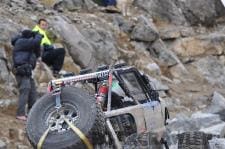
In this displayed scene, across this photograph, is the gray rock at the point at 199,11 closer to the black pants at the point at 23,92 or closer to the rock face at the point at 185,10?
the rock face at the point at 185,10

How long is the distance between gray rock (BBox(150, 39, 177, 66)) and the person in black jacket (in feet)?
29.5

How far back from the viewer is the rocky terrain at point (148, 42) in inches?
564

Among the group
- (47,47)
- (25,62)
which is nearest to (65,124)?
(25,62)

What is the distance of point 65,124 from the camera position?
7.48 m

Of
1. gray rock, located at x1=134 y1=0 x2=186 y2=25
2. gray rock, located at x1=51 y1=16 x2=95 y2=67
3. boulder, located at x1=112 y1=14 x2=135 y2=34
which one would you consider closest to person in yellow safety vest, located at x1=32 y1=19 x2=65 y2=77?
gray rock, located at x1=51 y1=16 x2=95 y2=67

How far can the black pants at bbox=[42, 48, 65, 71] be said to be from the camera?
41.2 ft

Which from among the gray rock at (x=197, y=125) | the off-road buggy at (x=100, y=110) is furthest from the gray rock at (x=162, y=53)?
the off-road buggy at (x=100, y=110)

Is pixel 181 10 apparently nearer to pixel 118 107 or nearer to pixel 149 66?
pixel 149 66

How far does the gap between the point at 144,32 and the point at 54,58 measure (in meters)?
7.19

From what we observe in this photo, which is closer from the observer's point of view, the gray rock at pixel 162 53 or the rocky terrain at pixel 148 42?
the rocky terrain at pixel 148 42

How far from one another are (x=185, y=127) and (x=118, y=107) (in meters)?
1.48

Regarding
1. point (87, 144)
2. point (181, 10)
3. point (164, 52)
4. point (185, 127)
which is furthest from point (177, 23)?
point (87, 144)

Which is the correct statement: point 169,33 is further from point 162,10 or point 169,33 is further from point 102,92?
point 102,92

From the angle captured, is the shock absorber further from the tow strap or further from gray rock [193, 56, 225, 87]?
gray rock [193, 56, 225, 87]
